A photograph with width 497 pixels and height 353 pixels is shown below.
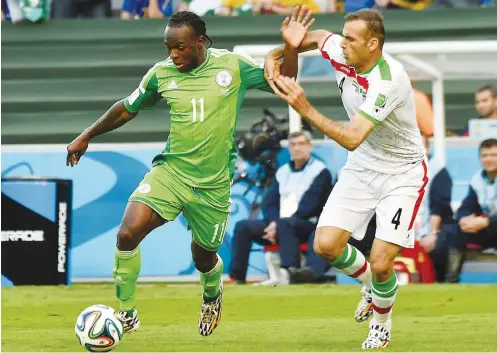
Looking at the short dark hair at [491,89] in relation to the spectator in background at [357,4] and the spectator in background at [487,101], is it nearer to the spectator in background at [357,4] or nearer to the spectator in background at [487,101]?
the spectator in background at [487,101]

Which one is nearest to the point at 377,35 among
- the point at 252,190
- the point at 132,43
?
the point at 252,190

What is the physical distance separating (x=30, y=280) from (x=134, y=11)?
5.80 m

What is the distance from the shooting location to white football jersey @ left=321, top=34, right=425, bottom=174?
305 inches

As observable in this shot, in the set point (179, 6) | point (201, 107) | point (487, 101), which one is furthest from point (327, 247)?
point (179, 6)

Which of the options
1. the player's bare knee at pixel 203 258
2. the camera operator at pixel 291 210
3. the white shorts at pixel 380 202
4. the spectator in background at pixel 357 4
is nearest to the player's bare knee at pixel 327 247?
the white shorts at pixel 380 202

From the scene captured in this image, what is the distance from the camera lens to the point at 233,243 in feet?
43.6

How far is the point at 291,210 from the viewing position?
1328 cm

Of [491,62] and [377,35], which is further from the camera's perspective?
[491,62]

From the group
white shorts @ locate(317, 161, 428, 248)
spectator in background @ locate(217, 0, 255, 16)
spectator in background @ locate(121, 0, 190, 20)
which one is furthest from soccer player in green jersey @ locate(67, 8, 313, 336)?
spectator in background @ locate(121, 0, 190, 20)

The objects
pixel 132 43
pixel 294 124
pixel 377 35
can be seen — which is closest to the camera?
pixel 377 35

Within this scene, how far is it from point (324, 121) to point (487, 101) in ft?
22.3

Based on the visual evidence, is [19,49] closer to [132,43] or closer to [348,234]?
[132,43]

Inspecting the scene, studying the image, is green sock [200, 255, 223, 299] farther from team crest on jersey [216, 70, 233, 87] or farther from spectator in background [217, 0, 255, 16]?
spectator in background [217, 0, 255, 16]

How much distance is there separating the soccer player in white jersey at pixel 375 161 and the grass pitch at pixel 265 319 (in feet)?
1.75
